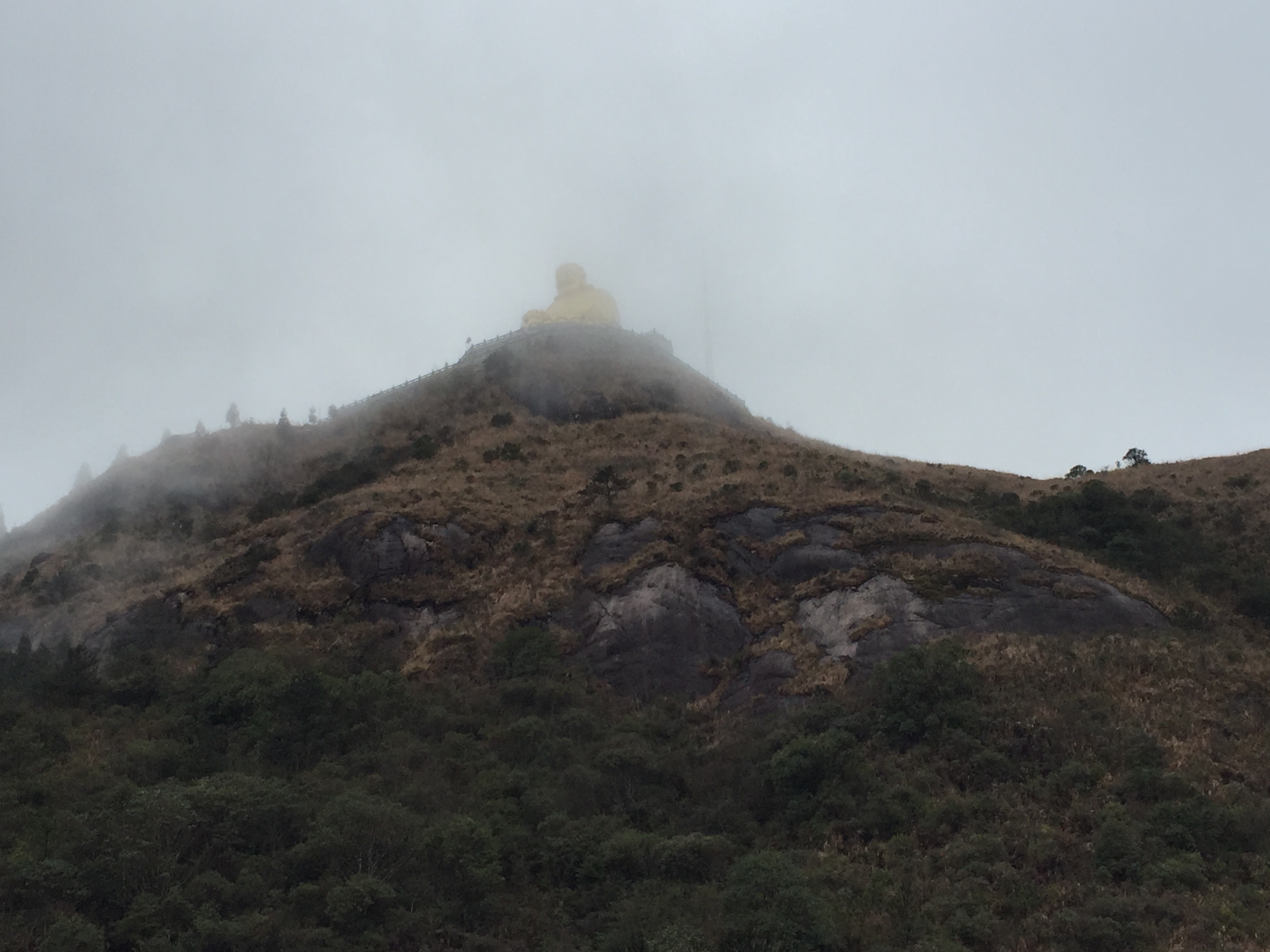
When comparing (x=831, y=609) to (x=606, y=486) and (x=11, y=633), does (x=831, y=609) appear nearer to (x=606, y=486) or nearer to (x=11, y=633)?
(x=606, y=486)

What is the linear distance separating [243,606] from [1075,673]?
89.0ft

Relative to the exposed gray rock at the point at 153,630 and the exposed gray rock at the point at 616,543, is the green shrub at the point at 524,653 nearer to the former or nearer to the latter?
the exposed gray rock at the point at 616,543

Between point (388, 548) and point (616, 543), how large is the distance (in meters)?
8.29

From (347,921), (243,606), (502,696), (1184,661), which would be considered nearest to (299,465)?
(243,606)

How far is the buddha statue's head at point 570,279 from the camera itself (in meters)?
73.1

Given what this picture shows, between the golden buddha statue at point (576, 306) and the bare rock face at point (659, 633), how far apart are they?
109ft

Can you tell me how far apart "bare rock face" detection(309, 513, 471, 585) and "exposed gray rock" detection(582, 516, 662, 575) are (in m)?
4.75

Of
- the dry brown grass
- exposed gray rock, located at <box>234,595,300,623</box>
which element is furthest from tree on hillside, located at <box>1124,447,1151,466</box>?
exposed gray rock, located at <box>234,595,300,623</box>

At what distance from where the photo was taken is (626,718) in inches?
1316

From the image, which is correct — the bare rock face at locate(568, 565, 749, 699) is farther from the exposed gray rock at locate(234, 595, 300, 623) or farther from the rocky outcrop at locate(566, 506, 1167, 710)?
the exposed gray rock at locate(234, 595, 300, 623)

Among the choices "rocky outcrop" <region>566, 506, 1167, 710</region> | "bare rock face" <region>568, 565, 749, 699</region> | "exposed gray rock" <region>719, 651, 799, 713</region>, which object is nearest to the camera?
"exposed gray rock" <region>719, 651, 799, 713</region>

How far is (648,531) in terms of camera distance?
41.5 metres

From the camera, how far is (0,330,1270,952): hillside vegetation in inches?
939

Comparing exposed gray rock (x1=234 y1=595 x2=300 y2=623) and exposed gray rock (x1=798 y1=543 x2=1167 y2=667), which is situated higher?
exposed gray rock (x1=234 y1=595 x2=300 y2=623)
